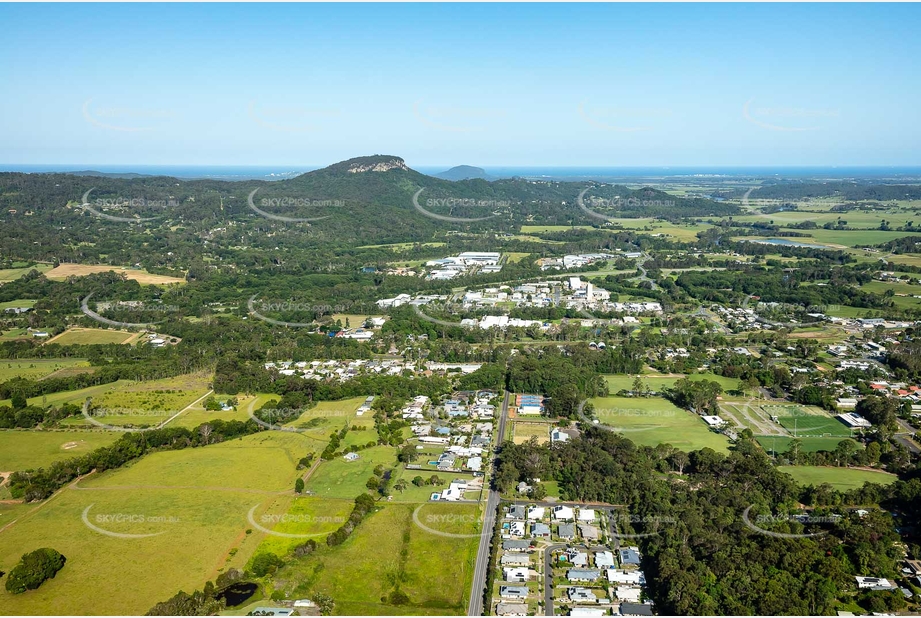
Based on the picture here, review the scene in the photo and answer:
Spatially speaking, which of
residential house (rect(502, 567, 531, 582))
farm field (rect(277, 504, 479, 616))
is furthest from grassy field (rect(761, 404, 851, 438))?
farm field (rect(277, 504, 479, 616))

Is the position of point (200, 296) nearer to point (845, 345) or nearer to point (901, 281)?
point (845, 345)

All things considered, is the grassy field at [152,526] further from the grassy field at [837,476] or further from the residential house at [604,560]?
the grassy field at [837,476]

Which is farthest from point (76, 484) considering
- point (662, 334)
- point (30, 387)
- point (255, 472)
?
point (662, 334)

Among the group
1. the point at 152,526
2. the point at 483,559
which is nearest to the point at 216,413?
the point at 152,526

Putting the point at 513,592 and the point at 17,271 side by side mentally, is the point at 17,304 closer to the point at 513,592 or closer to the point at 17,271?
the point at 17,271

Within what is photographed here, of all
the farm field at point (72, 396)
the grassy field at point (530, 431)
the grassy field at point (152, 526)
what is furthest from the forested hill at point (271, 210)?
the grassy field at point (530, 431)

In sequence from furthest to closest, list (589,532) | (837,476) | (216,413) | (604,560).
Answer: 1. (216,413)
2. (837,476)
3. (589,532)
4. (604,560)
